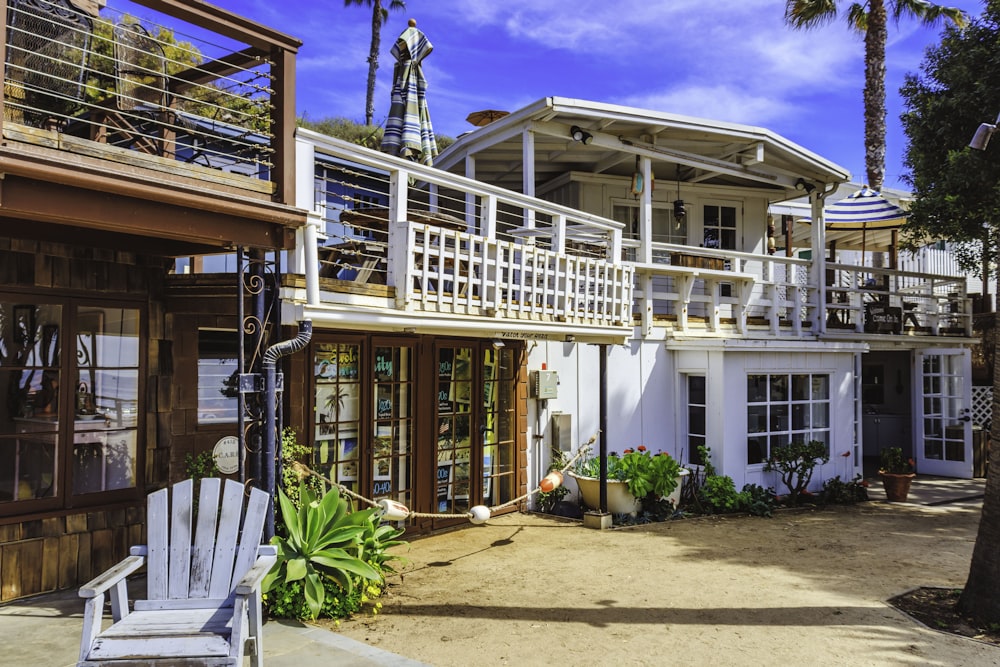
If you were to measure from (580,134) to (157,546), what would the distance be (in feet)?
24.5

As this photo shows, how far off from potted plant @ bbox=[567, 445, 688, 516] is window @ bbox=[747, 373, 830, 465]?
1.55 m

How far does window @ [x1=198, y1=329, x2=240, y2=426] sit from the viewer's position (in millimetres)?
6441

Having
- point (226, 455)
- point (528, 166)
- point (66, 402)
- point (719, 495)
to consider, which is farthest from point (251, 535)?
point (719, 495)

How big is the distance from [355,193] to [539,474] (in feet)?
17.4

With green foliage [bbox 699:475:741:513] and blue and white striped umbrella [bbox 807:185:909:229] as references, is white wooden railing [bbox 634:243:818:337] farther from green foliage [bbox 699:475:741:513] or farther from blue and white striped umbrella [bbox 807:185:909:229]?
green foliage [bbox 699:475:741:513]

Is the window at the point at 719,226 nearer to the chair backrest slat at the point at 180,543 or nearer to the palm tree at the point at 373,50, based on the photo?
the chair backrest slat at the point at 180,543

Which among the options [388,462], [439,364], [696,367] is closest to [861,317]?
[696,367]

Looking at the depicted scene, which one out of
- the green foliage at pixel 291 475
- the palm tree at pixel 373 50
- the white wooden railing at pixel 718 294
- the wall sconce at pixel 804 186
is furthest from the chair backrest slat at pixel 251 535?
the palm tree at pixel 373 50

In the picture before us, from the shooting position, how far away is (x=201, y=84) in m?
5.98

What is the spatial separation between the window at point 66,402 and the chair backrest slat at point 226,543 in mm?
2170

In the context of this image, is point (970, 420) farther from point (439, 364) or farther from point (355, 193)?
point (355, 193)

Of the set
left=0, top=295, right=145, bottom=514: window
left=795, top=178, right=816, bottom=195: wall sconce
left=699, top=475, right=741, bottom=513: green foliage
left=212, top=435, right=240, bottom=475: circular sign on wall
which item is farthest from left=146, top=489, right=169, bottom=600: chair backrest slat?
left=795, top=178, right=816, bottom=195: wall sconce

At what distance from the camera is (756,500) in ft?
32.1

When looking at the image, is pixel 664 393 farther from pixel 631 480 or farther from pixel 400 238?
pixel 400 238
